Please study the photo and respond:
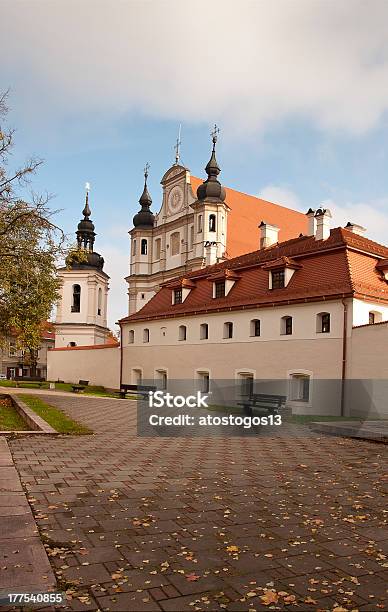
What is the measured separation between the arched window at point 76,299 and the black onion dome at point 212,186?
2371 centimetres

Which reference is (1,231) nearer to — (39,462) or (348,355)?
(39,462)

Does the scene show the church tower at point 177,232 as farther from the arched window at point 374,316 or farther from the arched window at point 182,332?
the arched window at point 374,316

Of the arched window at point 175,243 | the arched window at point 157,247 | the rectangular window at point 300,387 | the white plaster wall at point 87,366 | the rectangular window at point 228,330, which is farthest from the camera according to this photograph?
the arched window at point 157,247

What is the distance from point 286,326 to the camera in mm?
25875

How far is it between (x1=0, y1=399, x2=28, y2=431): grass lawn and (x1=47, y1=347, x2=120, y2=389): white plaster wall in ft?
55.7

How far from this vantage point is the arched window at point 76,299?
64500mm

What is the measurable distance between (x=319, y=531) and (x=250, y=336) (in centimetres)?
2174

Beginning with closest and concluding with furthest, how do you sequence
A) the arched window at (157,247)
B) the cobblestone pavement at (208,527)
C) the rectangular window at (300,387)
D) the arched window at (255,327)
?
1. the cobblestone pavement at (208,527)
2. the rectangular window at (300,387)
3. the arched window at (255,327)
4. the arched window at (157,247)

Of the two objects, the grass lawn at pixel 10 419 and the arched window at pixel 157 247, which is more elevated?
the arched window at pixel 157 247

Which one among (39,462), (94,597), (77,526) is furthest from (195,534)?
(39,462)

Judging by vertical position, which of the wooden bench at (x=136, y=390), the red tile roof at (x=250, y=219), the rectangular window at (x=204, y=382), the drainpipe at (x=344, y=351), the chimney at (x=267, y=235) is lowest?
the wooden bench at (x=136, y=390)

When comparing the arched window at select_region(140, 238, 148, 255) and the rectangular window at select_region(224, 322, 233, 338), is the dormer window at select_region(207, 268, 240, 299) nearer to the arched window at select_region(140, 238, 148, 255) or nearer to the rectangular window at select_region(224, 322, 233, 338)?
the rectangular window at select_region(224, 322, 233, 338)

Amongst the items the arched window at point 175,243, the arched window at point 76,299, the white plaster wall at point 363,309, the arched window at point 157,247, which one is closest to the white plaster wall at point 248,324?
the white plaster wall at point 363,309

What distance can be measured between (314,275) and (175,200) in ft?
94.9
